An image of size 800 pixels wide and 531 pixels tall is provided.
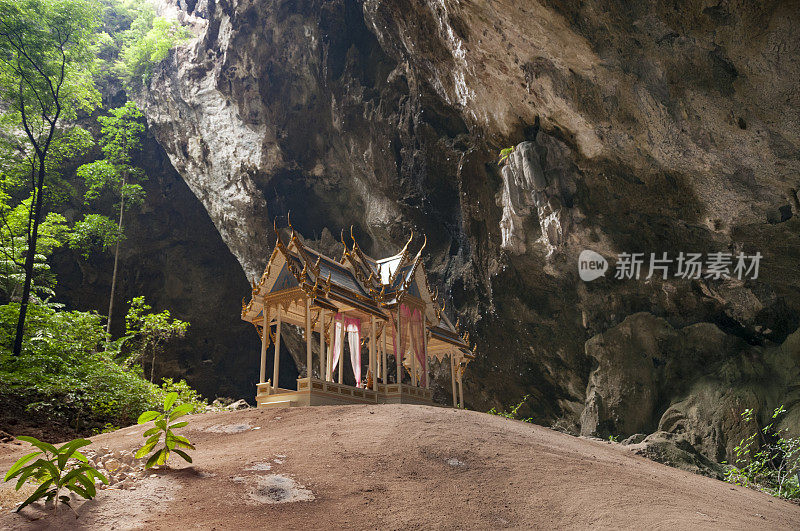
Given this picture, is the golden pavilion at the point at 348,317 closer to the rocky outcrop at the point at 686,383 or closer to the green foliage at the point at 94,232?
the rocky outcrop at the point at 686,383

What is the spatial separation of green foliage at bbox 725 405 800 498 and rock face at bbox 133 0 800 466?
2.52 ft

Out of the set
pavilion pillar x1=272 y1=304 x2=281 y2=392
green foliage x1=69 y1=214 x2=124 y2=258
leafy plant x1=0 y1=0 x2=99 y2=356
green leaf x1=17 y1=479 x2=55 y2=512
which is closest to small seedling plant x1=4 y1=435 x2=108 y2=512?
green leaf x1=17 y1=479 x2=55 y2=512

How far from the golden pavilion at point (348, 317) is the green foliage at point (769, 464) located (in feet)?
26.0

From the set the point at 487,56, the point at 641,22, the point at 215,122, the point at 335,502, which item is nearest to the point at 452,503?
the point at 335,502

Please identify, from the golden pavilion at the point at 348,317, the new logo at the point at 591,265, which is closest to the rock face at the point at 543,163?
the new logo at the point at 591,265

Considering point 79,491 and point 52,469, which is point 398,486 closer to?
point 79,491

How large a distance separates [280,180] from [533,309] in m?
14.6

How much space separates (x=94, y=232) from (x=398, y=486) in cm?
2649

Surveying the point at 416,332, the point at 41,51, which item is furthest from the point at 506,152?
the point at 41,51

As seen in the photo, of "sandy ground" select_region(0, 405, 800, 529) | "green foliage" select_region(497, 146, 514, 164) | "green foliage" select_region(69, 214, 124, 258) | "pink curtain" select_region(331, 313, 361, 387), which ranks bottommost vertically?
"sandy ground" select_region(0, 405, 800, 529)

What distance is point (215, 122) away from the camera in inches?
1161

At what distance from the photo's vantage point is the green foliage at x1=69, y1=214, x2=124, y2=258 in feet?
89.2

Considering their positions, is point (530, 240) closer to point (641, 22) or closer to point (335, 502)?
point (641, 22)

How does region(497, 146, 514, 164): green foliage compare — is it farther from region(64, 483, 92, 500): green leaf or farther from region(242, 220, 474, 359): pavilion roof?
region(64, 483, 92, 500): green leaf
